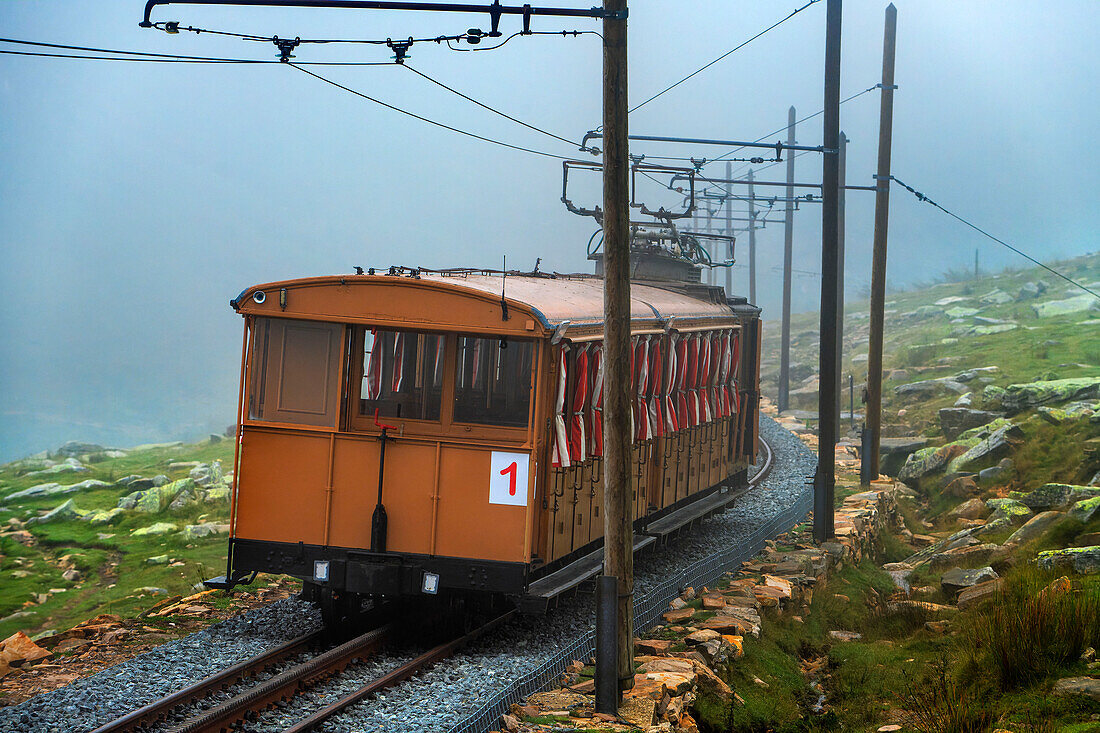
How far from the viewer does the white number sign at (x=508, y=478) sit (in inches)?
351

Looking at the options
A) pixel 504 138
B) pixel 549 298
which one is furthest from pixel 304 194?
pixel 549 298

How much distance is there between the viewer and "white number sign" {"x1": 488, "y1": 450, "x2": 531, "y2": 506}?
29.2ft

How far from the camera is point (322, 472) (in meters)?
9.17

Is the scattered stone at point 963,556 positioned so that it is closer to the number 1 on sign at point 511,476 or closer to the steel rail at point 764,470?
the steel rail at point 764,470

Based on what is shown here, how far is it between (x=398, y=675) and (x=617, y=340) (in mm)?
3170

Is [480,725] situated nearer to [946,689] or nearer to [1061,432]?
[946,689]

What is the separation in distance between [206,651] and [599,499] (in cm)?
429

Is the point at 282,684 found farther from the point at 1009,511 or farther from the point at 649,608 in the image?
the point at 1009,511

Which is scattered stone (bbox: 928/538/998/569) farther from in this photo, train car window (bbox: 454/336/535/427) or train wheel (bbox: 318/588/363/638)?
train wheel (bbox: 318/588/363/638)

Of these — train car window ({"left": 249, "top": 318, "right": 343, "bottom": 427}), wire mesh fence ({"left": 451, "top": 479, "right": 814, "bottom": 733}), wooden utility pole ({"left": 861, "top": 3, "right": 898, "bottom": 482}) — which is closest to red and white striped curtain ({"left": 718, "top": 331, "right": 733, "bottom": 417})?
wire mesh fence ({"left": 451, "top": 479, "right": 814, "bottom": 733})

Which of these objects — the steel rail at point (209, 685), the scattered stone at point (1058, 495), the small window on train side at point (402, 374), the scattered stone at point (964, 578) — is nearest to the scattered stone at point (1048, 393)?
the scattered stone at point (1058, 495)

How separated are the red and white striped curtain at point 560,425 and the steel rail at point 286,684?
2.22 meters

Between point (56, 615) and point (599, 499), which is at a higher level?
point (599, 499)

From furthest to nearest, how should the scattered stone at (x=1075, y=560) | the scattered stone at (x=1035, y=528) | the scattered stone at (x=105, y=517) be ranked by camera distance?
1. the scattered stone at (x=105, y=517)
2. the scattered stone at (x=1035, y=528)
3. the scattered stone at (x=1075, y=560)
